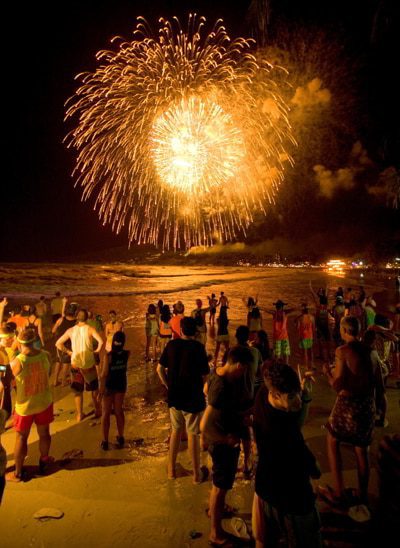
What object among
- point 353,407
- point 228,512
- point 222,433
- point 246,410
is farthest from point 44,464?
point 353,407

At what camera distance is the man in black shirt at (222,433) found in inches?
127

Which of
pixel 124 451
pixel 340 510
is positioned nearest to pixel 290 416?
pixel 340 510

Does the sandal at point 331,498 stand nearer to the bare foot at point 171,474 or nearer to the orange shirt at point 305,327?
the bare foot at point 171,474

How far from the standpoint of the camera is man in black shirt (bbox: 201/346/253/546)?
A: 3.23 m

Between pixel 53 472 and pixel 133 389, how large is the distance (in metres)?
3.13

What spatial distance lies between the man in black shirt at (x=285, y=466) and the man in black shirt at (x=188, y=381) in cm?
153

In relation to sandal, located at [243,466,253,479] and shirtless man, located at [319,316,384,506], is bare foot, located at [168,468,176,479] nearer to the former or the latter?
sandal, located at [243,466,253,479]

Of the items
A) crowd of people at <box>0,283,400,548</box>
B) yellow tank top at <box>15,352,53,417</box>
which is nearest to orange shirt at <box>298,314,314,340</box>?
crowd of people at <box>0,283,400,548</box>

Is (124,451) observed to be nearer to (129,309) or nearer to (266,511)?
(266,511)

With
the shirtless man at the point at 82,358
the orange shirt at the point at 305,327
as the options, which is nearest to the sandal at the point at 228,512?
the shirtless man at the point at 82,358

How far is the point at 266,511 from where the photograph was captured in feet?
8.35

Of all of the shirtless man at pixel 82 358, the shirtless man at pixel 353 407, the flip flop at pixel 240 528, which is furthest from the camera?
the shirtless man at pixel 82 358

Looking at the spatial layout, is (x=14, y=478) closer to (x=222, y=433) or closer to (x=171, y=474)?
(x=171, y=474)

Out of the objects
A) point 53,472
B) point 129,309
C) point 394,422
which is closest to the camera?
point 53,472
